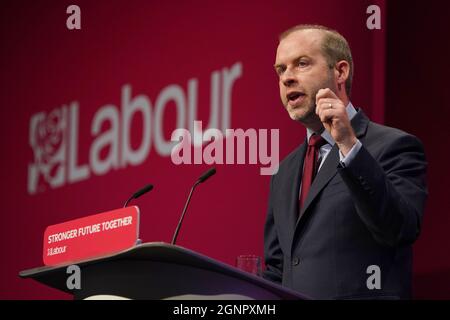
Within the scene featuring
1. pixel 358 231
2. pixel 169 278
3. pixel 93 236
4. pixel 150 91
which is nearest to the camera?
pixel 169 278

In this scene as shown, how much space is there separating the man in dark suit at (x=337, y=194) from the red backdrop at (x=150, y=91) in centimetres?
111

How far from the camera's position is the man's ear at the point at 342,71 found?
2.74 metres

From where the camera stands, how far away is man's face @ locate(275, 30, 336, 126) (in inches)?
103

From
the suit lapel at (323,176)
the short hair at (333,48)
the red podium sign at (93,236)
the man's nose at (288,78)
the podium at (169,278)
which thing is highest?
the short hair at (333,48)

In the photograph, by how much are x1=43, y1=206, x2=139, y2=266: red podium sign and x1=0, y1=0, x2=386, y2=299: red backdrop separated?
212 centimetres

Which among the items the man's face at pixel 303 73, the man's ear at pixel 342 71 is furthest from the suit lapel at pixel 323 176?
the man's ear at pixel 342 71

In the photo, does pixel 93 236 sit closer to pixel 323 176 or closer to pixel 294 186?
pixel 323 176

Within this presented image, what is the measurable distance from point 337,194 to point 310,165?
9.0 inches

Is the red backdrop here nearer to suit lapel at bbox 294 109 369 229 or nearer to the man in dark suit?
the man in dark suit

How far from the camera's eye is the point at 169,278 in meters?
1.62

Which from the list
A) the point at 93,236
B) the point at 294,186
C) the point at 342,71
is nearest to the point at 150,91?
the point at 342,71

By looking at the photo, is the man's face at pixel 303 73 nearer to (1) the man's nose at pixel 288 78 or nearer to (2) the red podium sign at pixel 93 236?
(1) the man's nose at pixel 288 78

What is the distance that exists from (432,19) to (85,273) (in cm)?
259

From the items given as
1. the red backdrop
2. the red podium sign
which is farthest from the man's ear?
the red podium sign
